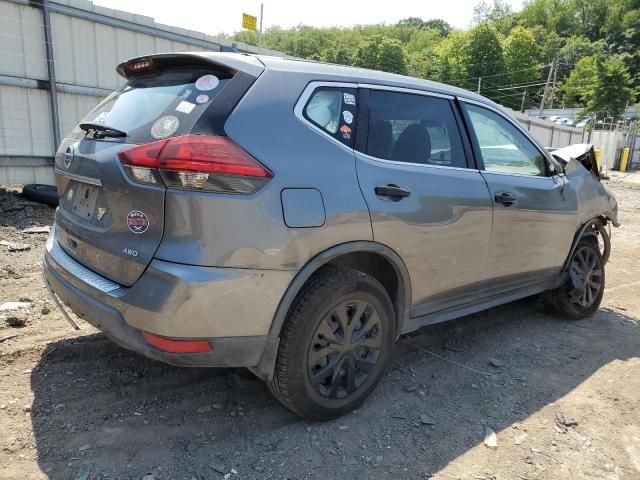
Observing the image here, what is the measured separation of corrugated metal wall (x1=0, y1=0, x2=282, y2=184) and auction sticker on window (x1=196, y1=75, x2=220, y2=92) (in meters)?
6.14

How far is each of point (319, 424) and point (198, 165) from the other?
1535 millimetres

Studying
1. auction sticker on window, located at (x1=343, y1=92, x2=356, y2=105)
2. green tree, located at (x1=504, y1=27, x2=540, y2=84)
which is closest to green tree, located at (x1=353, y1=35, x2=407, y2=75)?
green tree, located at (x1=504, y1=27, x2=540, y2=84)

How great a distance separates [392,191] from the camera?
2748 millimetres

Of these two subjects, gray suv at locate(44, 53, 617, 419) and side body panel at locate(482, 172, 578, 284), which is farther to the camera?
side body panel at locate(482, 172, 578, 284)

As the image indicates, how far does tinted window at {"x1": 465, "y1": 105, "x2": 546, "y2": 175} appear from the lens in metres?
3.52

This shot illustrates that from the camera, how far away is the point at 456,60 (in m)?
84.8

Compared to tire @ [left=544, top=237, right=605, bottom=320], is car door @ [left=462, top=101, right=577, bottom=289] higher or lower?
higher

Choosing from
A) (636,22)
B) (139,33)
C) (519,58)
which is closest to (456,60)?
(519,58)

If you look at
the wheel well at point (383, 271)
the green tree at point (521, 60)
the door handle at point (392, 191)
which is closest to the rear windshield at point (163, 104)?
the door handle at point (392, 191)

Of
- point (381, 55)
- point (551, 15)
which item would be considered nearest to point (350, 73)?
point (381, 55)

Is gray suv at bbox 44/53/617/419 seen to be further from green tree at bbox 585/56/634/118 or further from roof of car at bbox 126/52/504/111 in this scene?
green tree at bbox 585/56/634/118

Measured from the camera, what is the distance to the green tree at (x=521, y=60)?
3273 inches

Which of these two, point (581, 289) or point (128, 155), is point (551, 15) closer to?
point (581, 289)

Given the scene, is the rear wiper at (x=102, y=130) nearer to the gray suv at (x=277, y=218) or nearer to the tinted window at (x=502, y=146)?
the gray suv at (x=277, y=218)
